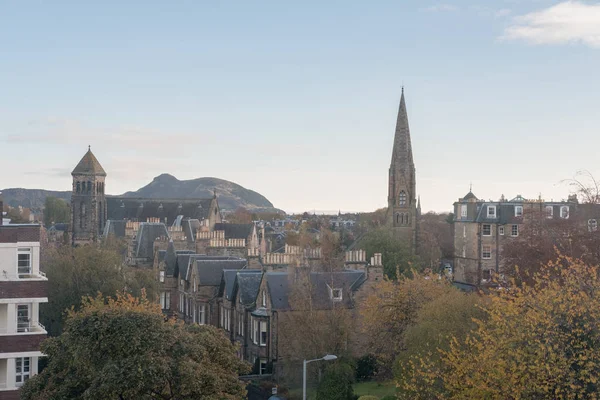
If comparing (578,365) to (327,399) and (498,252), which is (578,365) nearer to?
(327,399)

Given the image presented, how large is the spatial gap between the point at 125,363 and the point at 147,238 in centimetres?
6241

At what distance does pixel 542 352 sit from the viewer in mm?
24312

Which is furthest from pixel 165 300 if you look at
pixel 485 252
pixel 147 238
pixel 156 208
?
pixel 156 208

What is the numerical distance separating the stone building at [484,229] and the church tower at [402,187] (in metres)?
15.0

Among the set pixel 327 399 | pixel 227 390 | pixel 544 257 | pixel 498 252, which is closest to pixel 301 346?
pixel 327 399

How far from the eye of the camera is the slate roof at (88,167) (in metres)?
135

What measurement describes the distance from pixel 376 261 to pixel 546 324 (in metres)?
26.4

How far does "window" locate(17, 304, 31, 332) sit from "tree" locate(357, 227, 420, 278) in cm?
5295

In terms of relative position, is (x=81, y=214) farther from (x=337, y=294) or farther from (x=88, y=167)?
(x=337, y=294)

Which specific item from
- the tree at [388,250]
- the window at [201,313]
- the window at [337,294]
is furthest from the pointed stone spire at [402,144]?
the window at [337,294]

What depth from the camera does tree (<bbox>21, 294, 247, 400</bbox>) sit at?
2459 cm

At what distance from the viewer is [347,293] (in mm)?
48688

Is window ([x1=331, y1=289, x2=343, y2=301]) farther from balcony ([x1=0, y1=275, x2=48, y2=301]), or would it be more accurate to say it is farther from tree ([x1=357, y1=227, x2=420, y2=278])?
tree ([x1=357, y1=227, x2=420, y2=278])

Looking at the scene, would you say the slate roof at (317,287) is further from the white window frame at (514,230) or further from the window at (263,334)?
the white window frame at (514,230)
